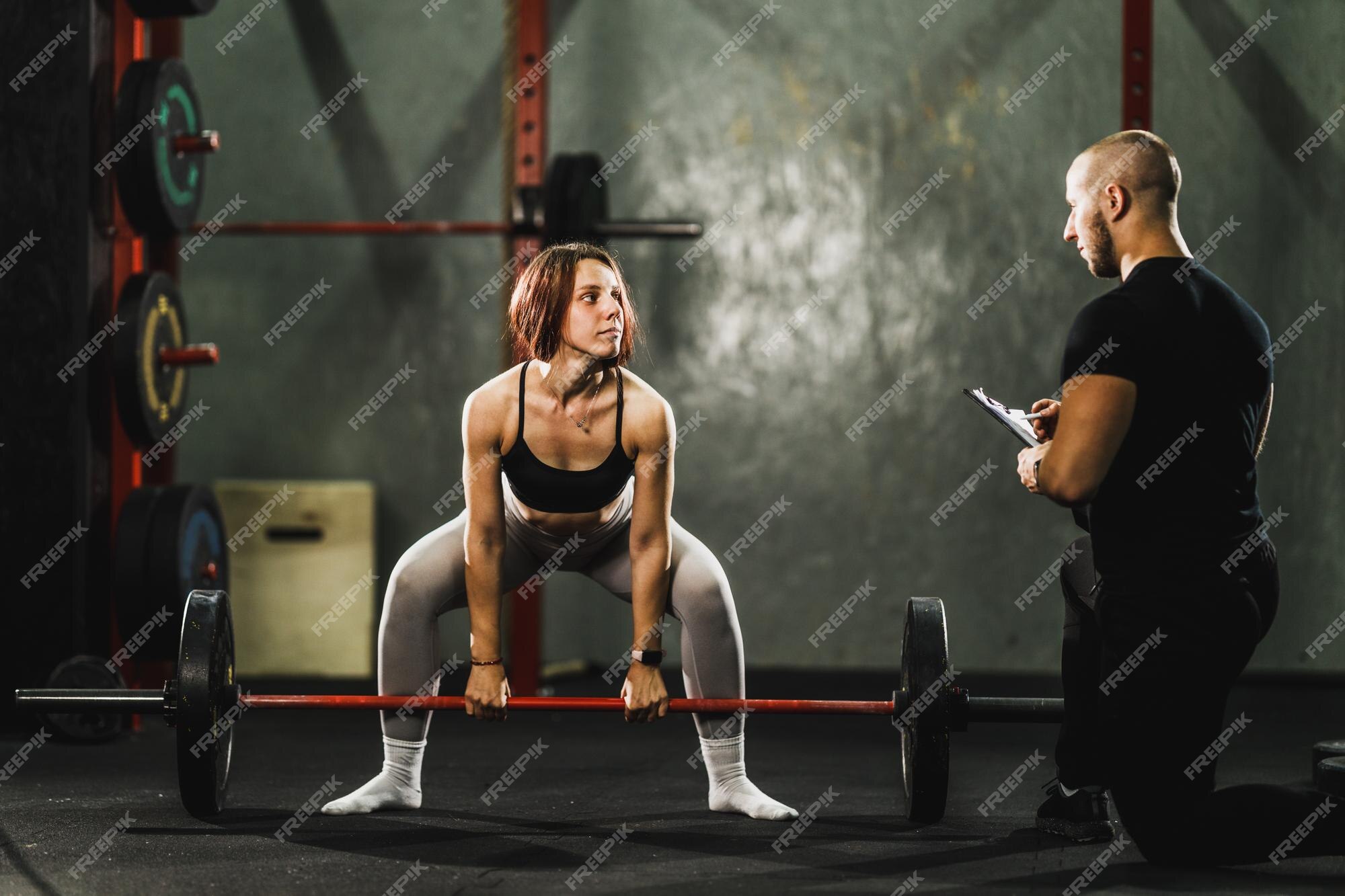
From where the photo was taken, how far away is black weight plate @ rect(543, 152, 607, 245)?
4230mm

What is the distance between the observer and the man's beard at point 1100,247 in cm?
223

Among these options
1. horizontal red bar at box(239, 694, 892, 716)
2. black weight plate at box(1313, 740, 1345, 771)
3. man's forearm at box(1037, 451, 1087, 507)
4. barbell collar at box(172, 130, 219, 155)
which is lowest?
black weight plate at box(1313, 740, 1345, 771)

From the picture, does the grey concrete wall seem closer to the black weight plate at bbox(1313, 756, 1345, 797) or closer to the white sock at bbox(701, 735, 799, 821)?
the black weight plate at bbox(1313, 756, 1345, 797)

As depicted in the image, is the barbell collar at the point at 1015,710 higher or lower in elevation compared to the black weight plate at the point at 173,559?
lower

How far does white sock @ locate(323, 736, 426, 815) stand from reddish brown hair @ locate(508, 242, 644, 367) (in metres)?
0.84

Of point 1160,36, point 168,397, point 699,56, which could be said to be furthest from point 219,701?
point 1160,36

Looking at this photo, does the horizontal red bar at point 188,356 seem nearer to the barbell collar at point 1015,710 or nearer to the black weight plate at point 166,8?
the black weight plate at point 166,8

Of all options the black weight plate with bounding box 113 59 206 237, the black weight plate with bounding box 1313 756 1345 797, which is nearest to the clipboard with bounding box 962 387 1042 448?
the black weight plate with bounding box 1313 756 1345 797

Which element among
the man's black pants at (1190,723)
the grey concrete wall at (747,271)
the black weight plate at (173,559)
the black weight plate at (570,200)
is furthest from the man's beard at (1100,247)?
the grey concrete wall at (747,271)

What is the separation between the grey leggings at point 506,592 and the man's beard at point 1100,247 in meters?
0.93

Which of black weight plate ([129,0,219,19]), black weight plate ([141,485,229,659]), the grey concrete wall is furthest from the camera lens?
the grey concrete wall

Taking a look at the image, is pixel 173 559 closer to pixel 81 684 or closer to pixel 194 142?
pixel 81 684

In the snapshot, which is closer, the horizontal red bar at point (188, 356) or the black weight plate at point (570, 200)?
the horizontal red bar at point (188, 356)

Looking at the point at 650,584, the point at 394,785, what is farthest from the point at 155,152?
the point at 650,584
